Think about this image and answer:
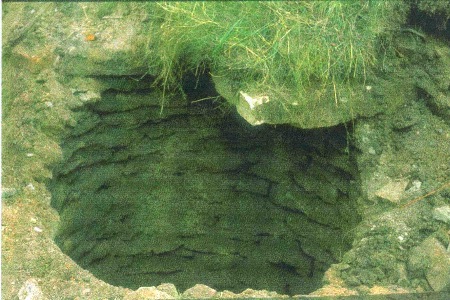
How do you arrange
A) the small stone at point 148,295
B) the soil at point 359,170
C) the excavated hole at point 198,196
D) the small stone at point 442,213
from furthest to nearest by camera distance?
1. the excavated hole at point 198,196
2. the small stone at point 442,213
3. the soil at point 359,170
4. the small stone at point 148,295

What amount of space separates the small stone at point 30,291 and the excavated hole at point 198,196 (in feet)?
1.75

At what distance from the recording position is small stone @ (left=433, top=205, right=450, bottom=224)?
8.32ft

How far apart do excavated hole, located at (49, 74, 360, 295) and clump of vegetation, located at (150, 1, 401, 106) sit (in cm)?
39

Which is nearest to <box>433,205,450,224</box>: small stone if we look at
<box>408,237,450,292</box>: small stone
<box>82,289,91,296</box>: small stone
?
<box>408,237,450,292</box>: small stone

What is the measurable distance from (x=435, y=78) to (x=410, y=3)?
37cm

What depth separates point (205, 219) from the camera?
12.8 feet

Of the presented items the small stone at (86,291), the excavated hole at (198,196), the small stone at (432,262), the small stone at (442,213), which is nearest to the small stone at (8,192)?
the excavated hole at (198,196)

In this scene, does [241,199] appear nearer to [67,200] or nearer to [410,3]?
[67,200]

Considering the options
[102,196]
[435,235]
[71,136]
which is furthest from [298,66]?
[102,196]

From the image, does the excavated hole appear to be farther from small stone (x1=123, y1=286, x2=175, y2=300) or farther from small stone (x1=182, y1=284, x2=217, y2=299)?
small stone (x1=182, y1=284, x2=217, y2=299)

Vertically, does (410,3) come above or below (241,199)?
above

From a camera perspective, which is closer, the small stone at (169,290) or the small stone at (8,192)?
the small stone at (169,290)

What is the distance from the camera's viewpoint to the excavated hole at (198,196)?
3.14 metres

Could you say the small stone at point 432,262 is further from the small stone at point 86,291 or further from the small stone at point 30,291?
the small stone at point 30,291
